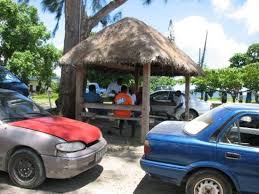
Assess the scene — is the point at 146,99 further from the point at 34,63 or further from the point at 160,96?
the point at 34,63

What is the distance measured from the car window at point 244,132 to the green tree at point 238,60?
6033cm

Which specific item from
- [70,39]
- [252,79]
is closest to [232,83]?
[252,79]

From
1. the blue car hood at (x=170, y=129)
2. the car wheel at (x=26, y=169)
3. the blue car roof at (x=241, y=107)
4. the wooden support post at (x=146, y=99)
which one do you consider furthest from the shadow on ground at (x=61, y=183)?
the wooden support post at (x=146, y=99)

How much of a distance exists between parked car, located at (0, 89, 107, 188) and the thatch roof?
3.95 m

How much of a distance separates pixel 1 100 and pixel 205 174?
3985 mm

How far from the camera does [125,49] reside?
1119 cm

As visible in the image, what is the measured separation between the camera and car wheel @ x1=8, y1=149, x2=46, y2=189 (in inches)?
264

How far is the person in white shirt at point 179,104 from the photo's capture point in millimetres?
16444

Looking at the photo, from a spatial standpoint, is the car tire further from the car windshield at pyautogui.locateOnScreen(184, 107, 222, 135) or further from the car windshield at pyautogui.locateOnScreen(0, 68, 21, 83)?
the car windshield at pyautogui.locateOnScreen(0, 68, 21, 83)

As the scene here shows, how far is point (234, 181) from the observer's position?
5.99 metres

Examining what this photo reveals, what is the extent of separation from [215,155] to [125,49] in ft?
18.9

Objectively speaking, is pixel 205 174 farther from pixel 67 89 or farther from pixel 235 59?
pixel 235 59

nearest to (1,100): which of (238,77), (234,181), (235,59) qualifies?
(234,181)

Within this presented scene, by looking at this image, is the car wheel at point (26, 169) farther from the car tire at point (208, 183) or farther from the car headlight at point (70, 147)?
the car tire at point (208, 183)
